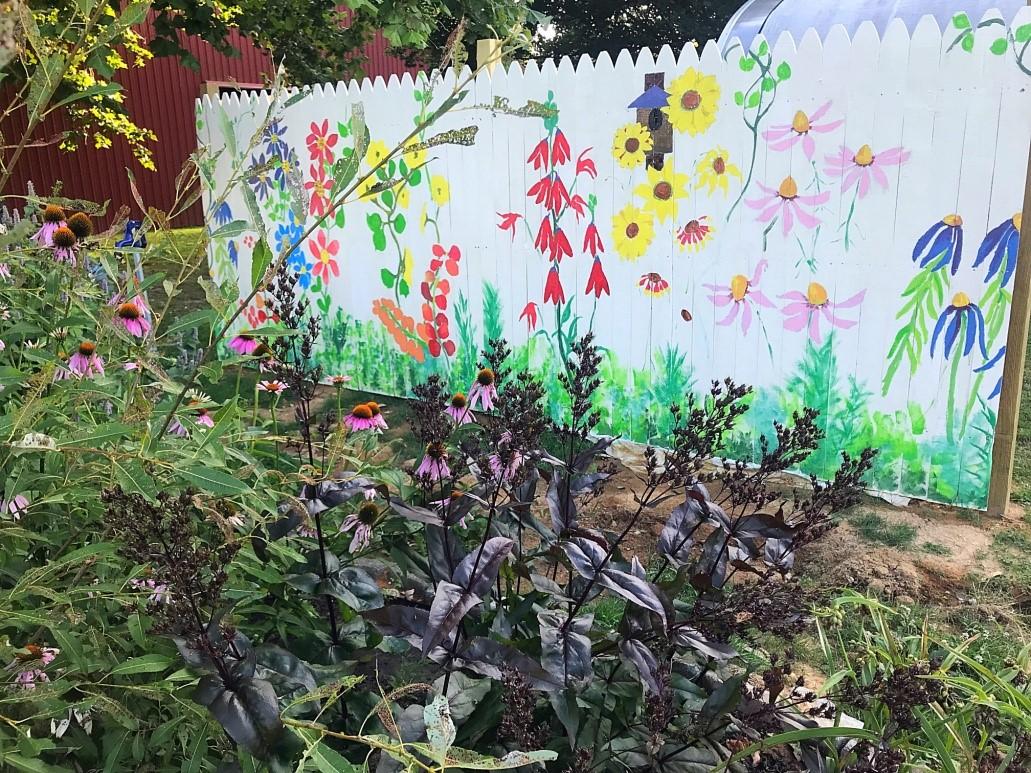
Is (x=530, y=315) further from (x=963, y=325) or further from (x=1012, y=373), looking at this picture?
(x=1012, y=373)

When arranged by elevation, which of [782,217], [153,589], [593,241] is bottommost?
[153,589]

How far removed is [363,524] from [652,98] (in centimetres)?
291

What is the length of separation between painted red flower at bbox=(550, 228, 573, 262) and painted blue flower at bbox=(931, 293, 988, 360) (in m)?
1.80

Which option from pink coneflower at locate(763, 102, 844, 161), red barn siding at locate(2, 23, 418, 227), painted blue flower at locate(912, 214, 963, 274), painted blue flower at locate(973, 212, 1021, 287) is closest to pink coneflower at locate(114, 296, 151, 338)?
pink coneflower at locate(763, 102, 844, 161)

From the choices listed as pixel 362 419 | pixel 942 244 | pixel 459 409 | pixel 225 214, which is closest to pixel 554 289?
pixel 942 244

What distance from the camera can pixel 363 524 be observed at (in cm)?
150

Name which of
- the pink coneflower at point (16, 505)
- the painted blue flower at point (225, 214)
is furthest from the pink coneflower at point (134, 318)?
the painted blue flower at point (225, 214)

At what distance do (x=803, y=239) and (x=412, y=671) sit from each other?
9.07ft

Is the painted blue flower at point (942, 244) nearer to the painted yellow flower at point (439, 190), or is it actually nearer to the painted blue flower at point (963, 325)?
the painted blue flower at point (963, 325)

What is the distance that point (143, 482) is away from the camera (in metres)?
1.06

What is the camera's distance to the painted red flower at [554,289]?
168 inches

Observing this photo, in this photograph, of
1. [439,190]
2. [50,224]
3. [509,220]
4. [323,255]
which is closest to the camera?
[50,224]

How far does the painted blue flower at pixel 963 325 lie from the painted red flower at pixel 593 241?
63.4 inches

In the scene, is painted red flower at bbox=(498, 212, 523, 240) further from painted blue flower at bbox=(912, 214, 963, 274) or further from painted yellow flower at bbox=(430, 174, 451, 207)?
painted blue flower at bbox=(912, 214, 963, 274)
